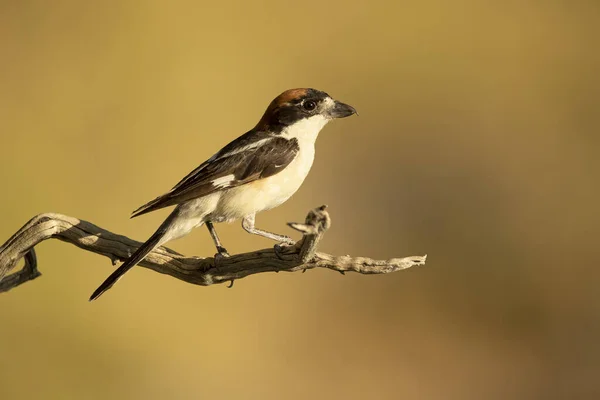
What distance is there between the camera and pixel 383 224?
14.0 meters

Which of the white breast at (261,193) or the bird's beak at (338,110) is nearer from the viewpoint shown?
the white breast at (261,193)

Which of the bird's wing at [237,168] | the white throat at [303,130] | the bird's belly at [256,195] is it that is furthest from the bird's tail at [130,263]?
the white throat at [303,130]

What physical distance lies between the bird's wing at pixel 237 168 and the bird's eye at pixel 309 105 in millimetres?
321

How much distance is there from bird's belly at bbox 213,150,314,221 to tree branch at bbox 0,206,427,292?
54 cm

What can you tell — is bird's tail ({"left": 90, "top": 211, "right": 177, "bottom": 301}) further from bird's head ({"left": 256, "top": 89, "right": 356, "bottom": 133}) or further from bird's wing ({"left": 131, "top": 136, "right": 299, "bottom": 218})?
bird's head ({"left": 256, "top": 89, "right": 356, "bottom": 133})

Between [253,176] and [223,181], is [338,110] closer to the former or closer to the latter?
[253,176]

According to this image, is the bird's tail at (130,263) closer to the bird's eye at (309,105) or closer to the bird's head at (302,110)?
the bird's head at (302,110)

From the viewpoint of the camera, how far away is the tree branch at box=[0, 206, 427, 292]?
5016mm

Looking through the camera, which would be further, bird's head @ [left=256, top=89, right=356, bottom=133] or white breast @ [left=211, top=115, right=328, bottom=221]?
bird's head @ [left=256, top=89, right=356, bottom=133]

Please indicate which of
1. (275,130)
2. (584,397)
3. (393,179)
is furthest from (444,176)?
(275,130)

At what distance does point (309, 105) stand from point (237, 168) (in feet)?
2.90

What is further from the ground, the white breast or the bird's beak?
the bird's beak

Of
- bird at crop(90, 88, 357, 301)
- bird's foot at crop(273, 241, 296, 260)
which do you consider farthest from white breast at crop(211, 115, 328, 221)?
bird's foot at crop(273, 241, 296, 260)

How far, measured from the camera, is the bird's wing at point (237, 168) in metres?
5.92
